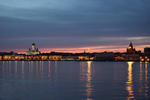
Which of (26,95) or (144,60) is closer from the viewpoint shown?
(26,95)

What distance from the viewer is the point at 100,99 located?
15109mm

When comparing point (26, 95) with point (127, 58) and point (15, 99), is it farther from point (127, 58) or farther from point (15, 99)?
point (127, 58)

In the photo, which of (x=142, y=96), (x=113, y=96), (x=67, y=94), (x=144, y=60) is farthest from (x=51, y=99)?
(x=144, y=60)

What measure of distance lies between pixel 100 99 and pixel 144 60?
185875mm

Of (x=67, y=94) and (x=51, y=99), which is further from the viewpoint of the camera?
(x=67, y=94)

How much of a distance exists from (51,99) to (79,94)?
212cm

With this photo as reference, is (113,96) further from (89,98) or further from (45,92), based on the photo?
(45,92)

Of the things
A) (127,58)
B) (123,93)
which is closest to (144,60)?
(127,58)

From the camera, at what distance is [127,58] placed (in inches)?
A: 7869

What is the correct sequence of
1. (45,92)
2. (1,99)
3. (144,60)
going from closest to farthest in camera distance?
(1,99) → (45,92) → (144,60)

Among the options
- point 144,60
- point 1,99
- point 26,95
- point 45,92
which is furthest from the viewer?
point 144,60

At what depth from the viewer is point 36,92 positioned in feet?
57.8

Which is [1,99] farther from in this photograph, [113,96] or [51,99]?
[113,96]

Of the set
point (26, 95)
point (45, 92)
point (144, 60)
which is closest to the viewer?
point (26, 95)
